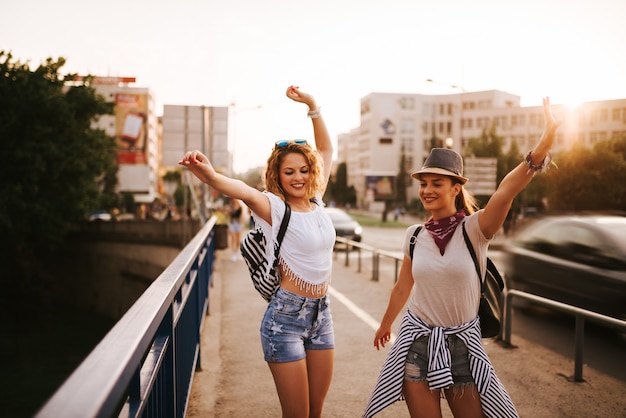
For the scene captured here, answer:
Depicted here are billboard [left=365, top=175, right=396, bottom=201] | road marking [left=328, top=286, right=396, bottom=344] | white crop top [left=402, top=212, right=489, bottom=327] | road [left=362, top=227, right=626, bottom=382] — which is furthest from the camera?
billboard [left=365, top=175, right=396, bottom=201]

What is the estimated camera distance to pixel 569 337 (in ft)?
25.9

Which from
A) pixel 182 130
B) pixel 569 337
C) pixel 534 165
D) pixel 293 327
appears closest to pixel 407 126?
pixel 182 130

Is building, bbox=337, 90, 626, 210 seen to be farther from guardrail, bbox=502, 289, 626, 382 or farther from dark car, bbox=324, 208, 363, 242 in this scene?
guardrail, bbox=502, 289, 626, 382

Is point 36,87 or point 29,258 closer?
point 36,87

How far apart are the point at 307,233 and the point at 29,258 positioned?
117 feet

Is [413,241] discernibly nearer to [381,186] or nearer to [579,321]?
[579,321]

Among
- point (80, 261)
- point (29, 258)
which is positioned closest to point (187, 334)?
point (29, 258)

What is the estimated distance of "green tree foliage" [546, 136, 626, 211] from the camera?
A: 133ft

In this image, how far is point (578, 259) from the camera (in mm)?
8109

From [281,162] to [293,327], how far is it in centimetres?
81

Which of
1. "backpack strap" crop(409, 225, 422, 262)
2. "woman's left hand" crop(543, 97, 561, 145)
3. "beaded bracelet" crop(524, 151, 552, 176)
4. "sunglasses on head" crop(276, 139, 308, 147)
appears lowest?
"backpack strap" crop(409, 225, 422, 262)

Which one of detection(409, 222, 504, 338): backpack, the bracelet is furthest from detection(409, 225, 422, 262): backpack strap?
the bracelet

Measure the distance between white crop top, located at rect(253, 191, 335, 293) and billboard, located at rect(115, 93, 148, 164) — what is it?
72019 millimetres

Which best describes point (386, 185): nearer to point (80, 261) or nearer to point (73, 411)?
point (80, 261)
